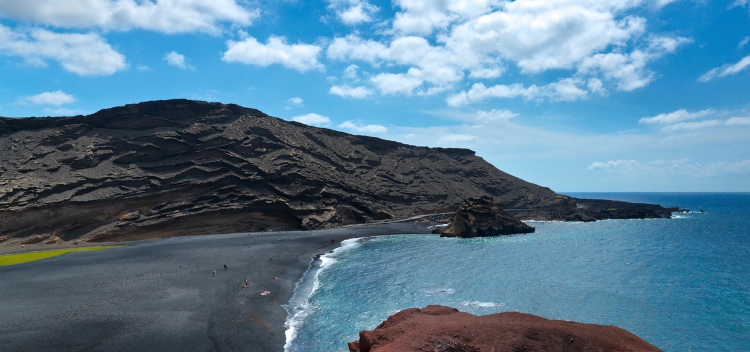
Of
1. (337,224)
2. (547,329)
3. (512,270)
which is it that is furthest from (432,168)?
(547,329)

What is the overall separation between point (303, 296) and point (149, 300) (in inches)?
353

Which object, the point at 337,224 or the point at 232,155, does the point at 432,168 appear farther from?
the point at 232,155

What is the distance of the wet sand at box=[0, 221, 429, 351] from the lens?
706 inches

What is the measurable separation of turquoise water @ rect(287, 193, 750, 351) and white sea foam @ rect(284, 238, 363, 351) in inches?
5.1

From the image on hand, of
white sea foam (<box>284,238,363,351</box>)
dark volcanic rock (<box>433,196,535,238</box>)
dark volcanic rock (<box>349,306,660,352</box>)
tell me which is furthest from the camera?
dark volcanic rock (<box>433,196,535,238</box>)

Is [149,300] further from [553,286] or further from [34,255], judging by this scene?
[553,286]

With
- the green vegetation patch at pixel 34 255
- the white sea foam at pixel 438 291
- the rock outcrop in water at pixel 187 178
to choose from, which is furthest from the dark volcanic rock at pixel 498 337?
the rock outcrop in water at pixel 187 178

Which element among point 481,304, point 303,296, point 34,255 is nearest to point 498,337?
point 481,304

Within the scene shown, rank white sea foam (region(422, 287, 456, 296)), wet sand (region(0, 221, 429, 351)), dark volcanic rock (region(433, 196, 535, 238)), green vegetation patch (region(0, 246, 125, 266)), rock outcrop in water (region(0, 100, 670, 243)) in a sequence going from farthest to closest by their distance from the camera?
dark volcanic rock (region(433, 196, 535, 238)) < rock outcrop in water (region(0, 100, 670, 243)) < green vegetation patch (region(0, 246, 125, 266)) < white sea foam (region(422, 287, 456, 296)) < wet sand (region(0, 221, 429, 351))

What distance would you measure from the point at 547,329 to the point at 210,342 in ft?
45.4

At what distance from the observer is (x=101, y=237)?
168 ft

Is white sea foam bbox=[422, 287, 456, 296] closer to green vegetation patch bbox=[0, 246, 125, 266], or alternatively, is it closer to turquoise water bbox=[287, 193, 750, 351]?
turquoise water bbox=[287, 193, 750, 351]

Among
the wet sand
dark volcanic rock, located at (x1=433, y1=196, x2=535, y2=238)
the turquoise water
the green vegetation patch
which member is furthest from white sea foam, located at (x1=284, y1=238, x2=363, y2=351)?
the green vegetation patch

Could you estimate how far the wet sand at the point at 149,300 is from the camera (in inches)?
706
